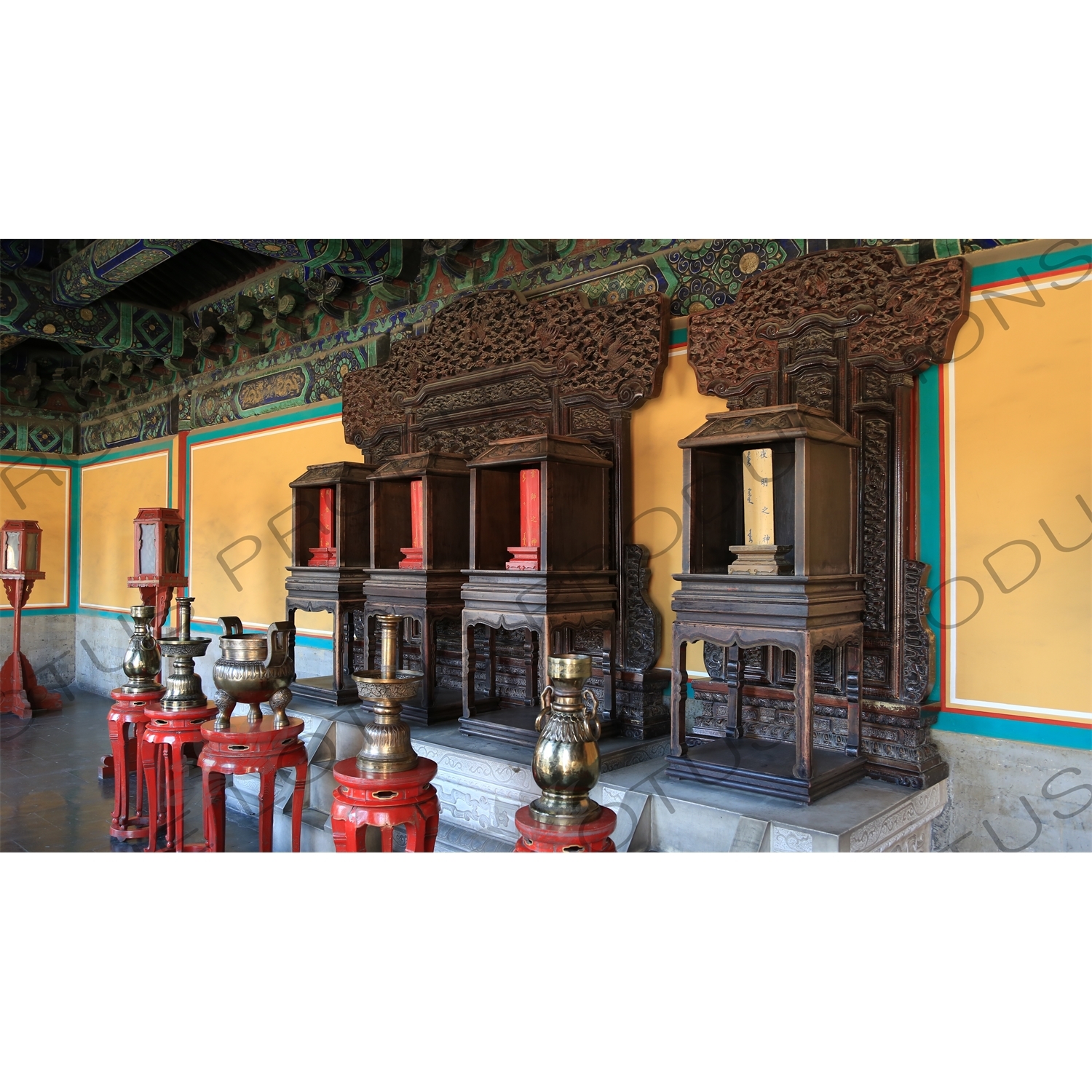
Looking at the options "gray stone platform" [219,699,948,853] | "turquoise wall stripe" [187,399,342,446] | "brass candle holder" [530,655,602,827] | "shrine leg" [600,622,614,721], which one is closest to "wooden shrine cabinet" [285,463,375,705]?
"gray stone platform" [219,699,948,853]

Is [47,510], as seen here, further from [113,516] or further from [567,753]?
[567,753]

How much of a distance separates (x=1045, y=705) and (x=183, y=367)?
682cm

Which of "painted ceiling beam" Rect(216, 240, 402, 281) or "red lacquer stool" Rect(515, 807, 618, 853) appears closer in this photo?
"red lacquer stool" Rect(515, 807, 618, 853)

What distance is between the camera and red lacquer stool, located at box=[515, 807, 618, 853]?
1963 millimetres

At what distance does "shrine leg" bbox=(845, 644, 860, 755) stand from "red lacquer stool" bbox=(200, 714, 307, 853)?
2.05m

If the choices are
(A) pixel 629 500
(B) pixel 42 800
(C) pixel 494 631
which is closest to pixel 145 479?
(B) pixel 42 800

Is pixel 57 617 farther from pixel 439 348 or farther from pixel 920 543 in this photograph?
pixel 920 543

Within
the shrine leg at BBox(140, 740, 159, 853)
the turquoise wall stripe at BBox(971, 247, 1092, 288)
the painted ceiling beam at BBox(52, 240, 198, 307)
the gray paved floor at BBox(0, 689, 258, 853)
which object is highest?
the painted ceiling beam at BBox(52, 240, 198, 307)

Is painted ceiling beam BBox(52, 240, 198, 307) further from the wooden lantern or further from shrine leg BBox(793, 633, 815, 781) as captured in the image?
shrine leg BBox(793, 633, 815, 781)

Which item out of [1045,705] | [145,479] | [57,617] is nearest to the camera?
[1045,705]

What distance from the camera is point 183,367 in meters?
6.82

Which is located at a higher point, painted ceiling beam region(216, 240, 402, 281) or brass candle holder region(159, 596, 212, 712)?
painted ceiling beam region(216, 240, 402, 281)

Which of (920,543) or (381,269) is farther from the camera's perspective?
(381,269)

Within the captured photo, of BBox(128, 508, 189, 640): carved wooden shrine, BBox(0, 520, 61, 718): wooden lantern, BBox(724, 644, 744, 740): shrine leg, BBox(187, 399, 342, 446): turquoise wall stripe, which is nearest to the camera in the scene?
BBox(724, 644, 744, 740): shrine leg
